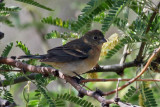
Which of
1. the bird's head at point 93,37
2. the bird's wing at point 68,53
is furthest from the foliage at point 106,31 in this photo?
the bird's head at point 93,37

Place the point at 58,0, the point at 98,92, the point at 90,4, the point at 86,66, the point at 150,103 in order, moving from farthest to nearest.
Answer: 1. the point at 58,0
2. the point at 86,66
3. the point at 150,103
4. the point at 90,4
5. the point at 98,92

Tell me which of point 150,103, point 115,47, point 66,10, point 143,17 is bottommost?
point 150,103

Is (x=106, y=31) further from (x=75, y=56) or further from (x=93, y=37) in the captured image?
(x=93, y=37)

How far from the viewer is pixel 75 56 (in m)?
3.43

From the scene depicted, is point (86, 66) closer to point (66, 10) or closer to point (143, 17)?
point (143, 17)

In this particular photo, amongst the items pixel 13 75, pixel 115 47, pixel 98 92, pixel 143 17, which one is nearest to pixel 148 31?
pixel 143 17

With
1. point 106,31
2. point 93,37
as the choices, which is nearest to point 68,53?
point 93,37

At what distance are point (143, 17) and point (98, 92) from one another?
4.16ft

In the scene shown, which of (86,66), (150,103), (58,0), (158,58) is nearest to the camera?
(150,103)

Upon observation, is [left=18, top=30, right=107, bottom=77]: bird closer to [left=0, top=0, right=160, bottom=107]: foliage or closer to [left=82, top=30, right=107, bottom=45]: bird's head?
[left=82, top=30, right=107, bottom=45]: bird's head

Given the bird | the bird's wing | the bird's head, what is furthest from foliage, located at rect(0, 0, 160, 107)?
the bird's head

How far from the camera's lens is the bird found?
3119mm

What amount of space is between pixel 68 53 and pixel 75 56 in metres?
0.10

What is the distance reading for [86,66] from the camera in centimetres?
312
